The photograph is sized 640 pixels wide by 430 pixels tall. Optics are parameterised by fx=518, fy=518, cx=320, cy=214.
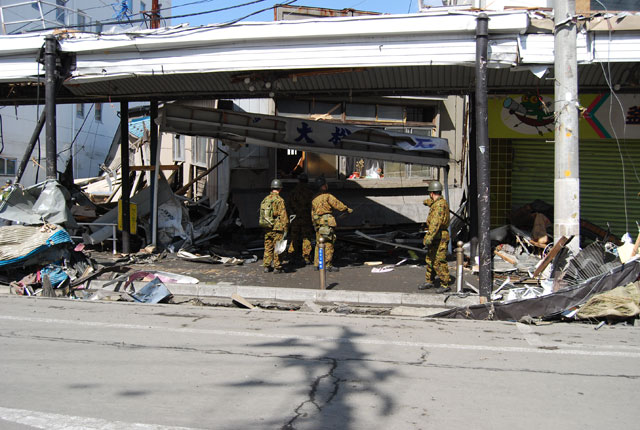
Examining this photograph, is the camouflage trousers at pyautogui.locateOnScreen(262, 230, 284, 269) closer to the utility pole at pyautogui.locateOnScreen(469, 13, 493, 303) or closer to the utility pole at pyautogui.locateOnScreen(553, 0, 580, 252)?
the utility pole at pyautogui.locateOnScreen(469, 13, 493, 303)

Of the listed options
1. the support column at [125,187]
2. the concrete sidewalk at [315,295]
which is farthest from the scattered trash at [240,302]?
the support column at [125,187]

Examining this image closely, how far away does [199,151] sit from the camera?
57.3 ft

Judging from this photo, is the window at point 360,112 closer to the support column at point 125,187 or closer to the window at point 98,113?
the support column at point 125,187

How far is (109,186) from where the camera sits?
17.9 m

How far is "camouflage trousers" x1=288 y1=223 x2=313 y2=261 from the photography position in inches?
425

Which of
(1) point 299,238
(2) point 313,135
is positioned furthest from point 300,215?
(2) point 313,135

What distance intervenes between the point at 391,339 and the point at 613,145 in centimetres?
891

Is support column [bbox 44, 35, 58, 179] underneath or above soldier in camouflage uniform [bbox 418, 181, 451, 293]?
above

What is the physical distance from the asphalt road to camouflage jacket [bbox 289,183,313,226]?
15.0 ft

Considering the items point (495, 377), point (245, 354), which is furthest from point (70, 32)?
point (495, 377)

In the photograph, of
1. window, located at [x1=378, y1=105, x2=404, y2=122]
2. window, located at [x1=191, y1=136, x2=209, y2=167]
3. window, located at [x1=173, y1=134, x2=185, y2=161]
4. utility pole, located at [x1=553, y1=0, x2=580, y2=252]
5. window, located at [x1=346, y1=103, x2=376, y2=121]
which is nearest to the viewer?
utility pole, located at [x1=553, y1=0, x2=580, y2=252]

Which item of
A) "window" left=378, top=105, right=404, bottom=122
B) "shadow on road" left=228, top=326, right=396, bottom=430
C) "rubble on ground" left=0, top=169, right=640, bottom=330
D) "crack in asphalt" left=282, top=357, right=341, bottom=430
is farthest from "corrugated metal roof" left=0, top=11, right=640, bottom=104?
"crack in asphalt" left=282, top=357, right=341, bottom=430

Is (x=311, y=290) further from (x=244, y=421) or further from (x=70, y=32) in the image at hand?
(x=70, y=32)

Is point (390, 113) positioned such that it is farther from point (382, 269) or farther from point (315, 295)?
point (315, 295)
